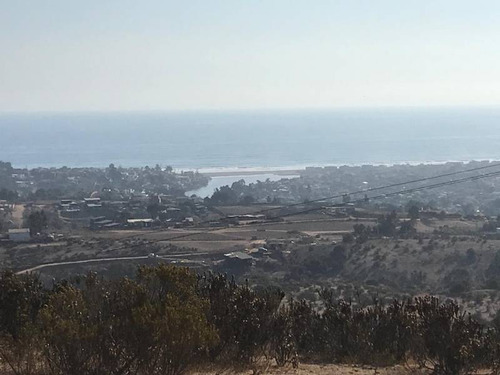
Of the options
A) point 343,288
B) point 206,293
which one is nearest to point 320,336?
point 206,293

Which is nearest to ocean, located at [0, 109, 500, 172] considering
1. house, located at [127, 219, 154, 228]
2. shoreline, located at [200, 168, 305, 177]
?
shoreline, located at [200, 168, 305, 177]

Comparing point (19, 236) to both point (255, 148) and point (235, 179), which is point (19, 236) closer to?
point (235, 179)

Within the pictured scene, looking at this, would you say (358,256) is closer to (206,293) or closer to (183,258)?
(183,258)

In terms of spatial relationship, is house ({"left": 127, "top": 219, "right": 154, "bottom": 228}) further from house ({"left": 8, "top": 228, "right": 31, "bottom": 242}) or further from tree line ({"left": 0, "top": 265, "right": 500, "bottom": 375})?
tree line ({"left": 0, "top": 265, "right": 500, "bottom": 375})

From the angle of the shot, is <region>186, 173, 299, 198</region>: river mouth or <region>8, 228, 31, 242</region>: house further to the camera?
<region>186, 173, 299, 198</region>: river mouth

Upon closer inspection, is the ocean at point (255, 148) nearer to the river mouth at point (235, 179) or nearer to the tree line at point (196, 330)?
the river mouth at point (235, 179)

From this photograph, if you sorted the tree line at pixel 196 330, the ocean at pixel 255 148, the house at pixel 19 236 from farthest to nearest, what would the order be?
the ocean at pixel 255 148 → the house at pixel 19 236 → the tree line at pixel 196 330

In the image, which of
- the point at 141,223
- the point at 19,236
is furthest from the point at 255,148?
the point at 19,236

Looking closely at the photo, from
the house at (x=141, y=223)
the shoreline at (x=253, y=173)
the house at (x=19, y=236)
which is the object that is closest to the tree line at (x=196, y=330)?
the house at (x=19, y=236)
